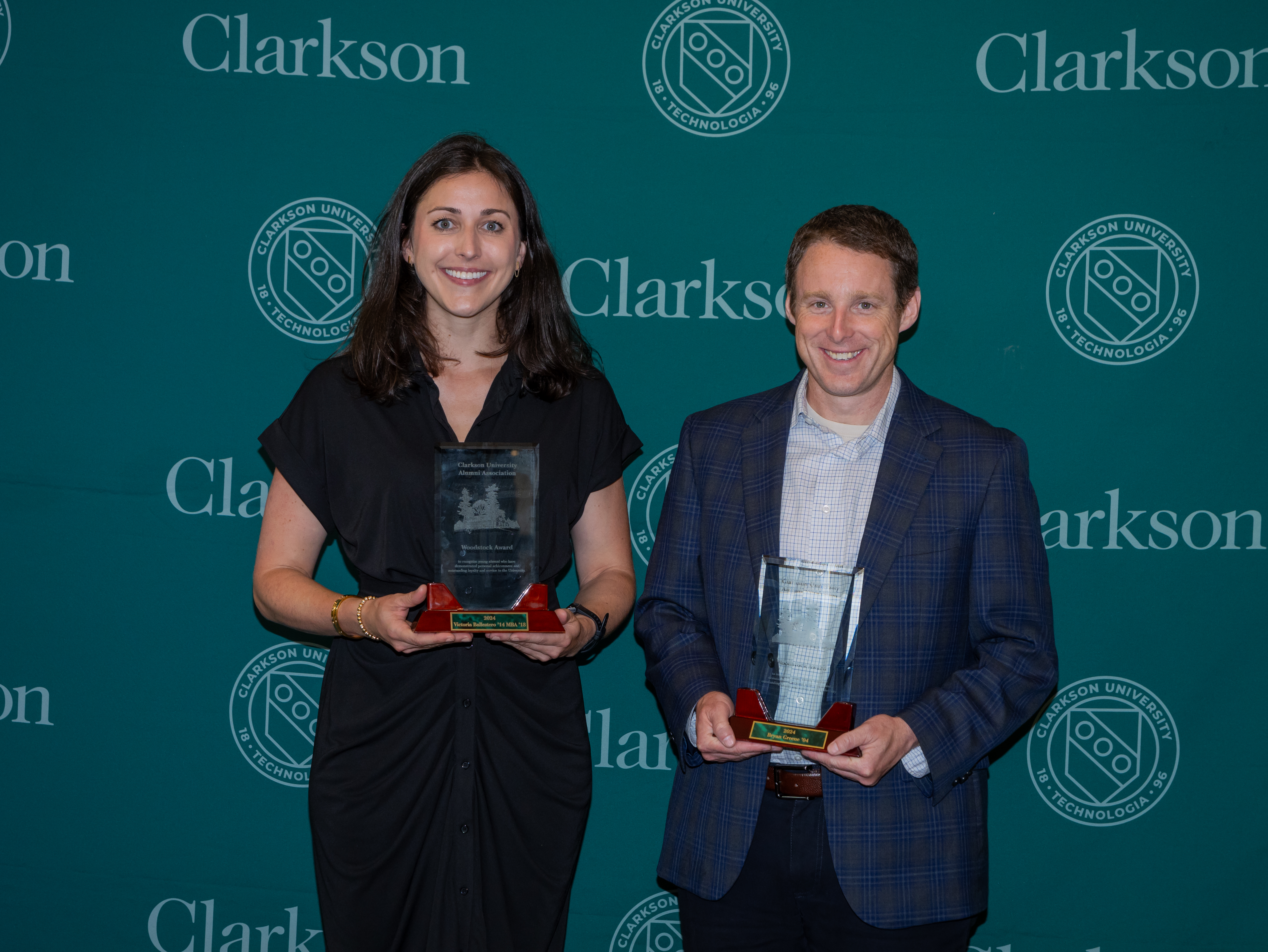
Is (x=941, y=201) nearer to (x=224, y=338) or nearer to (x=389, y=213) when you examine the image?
(x=389, y=213)

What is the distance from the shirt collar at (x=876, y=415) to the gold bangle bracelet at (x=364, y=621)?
2.82 ft

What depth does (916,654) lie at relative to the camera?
1.79 m

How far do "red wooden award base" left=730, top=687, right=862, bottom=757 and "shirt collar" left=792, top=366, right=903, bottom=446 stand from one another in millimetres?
482

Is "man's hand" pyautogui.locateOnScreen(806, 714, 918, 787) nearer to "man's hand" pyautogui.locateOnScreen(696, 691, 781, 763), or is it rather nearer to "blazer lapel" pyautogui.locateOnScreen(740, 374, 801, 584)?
"man's hand" pyautogui.locateOnScreen(696, 691, 781, 763)

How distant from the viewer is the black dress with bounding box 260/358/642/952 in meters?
1.94

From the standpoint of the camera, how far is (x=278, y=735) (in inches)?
109

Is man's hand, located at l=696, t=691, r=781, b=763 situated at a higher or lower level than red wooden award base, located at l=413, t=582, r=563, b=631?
lower

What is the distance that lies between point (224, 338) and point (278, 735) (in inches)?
42.0

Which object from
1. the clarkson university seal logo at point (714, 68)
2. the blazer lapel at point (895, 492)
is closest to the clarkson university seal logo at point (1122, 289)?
the clarkson university seal logo at point (714, 68)

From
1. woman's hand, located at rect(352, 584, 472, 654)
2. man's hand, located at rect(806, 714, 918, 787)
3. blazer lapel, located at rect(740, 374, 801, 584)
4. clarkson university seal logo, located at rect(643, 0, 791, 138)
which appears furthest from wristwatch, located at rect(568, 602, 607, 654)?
clarkson university seal logo, located at rect(643, 0, 791, 138)

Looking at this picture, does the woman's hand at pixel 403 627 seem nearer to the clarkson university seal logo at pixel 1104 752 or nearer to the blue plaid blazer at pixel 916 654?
the blue plaid blazer at pixel 916 654

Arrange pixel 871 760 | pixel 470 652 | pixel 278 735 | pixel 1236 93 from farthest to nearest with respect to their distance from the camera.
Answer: pixel 278 735, pixel 1236 93, pixel 470 652, pixel 871 760

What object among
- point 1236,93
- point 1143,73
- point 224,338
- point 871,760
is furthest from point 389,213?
point 1236,93

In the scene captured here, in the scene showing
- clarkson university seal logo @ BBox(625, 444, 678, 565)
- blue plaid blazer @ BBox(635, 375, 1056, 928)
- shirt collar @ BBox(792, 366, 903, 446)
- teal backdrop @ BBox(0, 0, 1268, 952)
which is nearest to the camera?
blue plaid blazer @ BBox(635, 375, 1056, 928)
